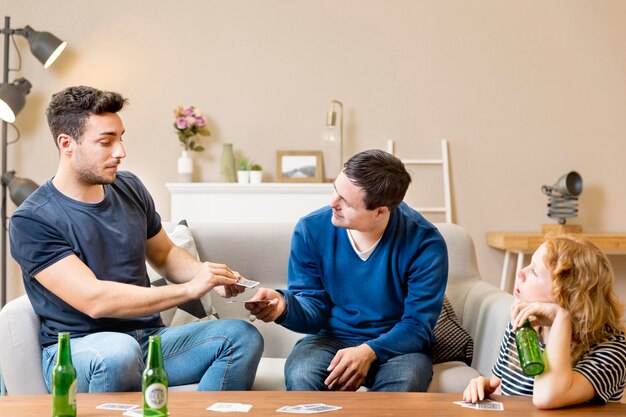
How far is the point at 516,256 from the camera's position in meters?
5.10

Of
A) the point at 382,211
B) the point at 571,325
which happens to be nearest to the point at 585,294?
the point at 571,325

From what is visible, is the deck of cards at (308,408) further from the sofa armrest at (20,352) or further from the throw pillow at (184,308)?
the throw pillow at (184,308)

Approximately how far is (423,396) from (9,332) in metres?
1.19

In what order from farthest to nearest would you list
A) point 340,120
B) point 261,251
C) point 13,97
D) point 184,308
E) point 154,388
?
point 340,120 < point 13,97 < point 261,251 < point 184,308 < point 154,388

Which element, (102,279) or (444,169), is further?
(444,169)

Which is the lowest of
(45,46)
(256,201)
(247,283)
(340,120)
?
(247,283)

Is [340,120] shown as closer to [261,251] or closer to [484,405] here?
[261,251]

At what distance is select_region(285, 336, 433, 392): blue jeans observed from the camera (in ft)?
7.57

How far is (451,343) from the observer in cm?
265

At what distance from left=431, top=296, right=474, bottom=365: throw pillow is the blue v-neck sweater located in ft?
0.45

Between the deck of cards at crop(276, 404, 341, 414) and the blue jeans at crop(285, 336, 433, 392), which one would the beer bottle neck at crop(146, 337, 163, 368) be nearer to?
the deck of cards at crop(276, 404, 341, 414)

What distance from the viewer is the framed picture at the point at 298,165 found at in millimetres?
5074

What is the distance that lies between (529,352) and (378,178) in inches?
34.3

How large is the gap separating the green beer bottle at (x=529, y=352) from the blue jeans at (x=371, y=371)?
66cm
